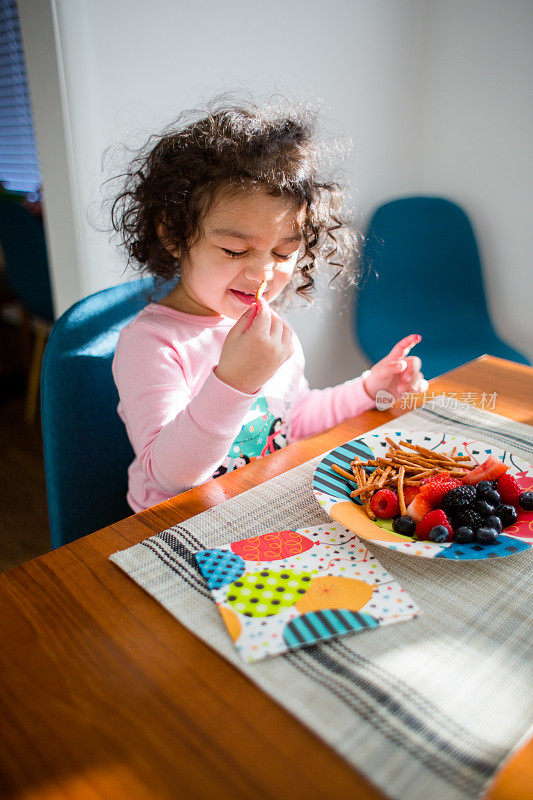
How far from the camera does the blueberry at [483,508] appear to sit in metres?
0.63

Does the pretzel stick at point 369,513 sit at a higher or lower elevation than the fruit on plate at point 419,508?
lower

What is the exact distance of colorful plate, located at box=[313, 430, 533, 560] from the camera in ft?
1.92

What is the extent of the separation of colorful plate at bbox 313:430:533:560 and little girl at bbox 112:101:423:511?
15 centimetres

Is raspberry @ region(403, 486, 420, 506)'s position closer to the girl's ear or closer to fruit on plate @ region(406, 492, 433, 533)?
fruit on plate @ region(406, 492, 433, 533)

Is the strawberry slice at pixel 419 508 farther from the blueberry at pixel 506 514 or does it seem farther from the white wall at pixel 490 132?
the white wall at pixel 490 132

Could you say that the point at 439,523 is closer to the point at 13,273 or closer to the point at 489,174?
the point at 489,174

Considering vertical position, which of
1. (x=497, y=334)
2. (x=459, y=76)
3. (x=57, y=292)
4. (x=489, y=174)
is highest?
(x=459, y=76)

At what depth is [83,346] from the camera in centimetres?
93

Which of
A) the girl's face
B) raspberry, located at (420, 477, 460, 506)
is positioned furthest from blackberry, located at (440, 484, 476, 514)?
the girl's face

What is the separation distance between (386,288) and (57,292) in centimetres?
133

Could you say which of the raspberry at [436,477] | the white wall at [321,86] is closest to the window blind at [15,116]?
the white wall at [321,86]

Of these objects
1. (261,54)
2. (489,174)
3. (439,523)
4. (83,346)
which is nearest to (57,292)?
(83,346)

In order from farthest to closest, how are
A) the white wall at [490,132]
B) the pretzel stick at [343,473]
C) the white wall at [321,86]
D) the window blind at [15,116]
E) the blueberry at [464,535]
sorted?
the window blind at [15,116] < the white wall at [490,132] < the white wall at [321,86] < the pretzel stick at [343,473] < the blueberry at [464,535]

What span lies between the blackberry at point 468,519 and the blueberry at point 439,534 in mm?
26
